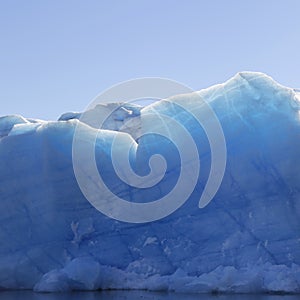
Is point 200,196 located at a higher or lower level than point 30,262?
higher

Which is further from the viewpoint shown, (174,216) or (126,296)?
(174,216)

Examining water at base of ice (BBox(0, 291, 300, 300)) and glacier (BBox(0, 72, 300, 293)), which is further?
glacier (BBox(0, 72, 300, 293))

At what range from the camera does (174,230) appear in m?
13.7

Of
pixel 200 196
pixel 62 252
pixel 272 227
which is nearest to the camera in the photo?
pixel 272 227

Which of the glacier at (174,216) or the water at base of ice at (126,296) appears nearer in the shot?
the water at base of ice at (126,296)

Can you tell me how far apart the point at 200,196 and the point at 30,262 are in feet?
14.5

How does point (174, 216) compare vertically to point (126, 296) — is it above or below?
above

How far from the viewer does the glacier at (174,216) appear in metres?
12.6

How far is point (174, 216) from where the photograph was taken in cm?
1376

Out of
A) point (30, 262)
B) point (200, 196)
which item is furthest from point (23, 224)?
point (200, 196)

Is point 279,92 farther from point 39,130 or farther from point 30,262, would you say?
point 30,262

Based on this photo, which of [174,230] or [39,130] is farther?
[39,130]

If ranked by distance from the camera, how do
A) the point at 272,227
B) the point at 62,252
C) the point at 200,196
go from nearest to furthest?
the point at 272,227
the point at 200,196
the point at 62,252

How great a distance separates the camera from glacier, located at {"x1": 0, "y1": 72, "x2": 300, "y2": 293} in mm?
12633
